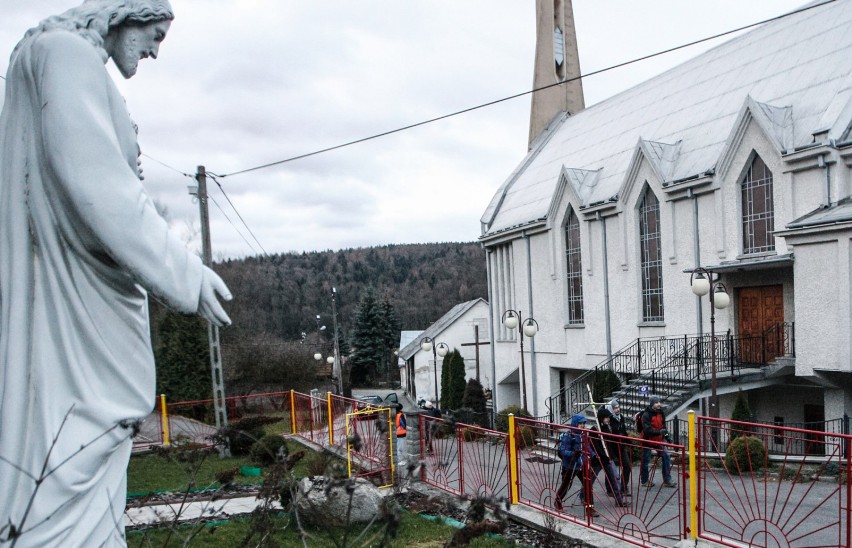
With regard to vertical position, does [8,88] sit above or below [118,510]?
above

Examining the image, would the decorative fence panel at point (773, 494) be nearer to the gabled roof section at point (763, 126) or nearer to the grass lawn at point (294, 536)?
A: the grass lawn at point (294, 536)

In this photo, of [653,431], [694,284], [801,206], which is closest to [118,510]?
[653,431]

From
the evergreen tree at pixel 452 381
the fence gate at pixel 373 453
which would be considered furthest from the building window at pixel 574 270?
the fence gate at pixel 373 453

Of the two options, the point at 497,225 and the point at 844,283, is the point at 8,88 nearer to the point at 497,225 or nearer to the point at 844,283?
the point at 844,283

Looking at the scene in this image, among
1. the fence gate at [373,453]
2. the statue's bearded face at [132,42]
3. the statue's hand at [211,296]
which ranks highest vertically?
the statue's bearded face at [132,42]

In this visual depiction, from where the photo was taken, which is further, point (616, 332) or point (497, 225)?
point (497, 225)

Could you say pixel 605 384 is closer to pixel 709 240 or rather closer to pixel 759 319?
pixel 759 319

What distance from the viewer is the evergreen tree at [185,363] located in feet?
84.5

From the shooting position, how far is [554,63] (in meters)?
36.3

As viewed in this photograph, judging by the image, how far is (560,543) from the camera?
25.9ft

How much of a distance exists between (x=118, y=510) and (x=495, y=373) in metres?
31.0

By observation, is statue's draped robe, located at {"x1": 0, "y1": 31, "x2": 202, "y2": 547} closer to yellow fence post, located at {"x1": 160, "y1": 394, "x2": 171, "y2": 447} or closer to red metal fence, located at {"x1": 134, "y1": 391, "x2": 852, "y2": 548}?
red metal fence, located at {"x1": 134, "y1": 391, "x2": 852, "y2": 548}

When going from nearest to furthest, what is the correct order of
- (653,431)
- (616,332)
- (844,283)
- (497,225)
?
1. (653,431)
2. (844,283)
3. (616,332)
4. (497,225)

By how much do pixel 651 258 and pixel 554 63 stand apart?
18116 mm
